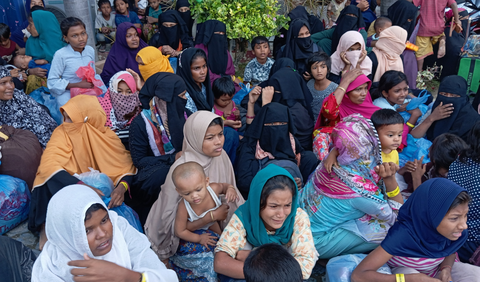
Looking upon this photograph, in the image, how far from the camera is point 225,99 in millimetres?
4742

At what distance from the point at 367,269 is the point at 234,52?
546 cm

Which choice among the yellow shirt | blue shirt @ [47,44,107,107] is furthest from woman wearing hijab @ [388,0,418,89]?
blue shirt @ [47,44,107,107]

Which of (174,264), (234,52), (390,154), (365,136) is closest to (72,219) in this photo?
(174,264)

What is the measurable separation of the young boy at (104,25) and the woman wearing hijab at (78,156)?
457 centimetres

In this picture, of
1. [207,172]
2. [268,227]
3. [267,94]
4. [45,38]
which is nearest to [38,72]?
→ [45,38]

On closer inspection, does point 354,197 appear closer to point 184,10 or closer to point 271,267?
point 271,267

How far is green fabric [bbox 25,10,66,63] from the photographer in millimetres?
5184

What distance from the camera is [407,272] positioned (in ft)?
7.82

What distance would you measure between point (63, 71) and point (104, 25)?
10.9ft

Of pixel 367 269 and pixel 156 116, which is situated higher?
pixel 156 116

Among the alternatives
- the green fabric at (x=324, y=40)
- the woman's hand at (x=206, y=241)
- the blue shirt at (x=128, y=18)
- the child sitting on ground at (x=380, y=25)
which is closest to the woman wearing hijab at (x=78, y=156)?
the woman's hand at (x=206, y=241)

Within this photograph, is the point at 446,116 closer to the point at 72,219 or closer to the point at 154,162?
the point at 154,162

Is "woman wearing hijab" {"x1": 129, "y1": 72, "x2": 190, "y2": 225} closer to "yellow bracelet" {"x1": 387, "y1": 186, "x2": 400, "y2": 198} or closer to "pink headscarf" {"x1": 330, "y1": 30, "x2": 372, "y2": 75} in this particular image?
"yellow bracelet" {"x1": 387, "y1": 186, "x2": 400, "y2": 198}

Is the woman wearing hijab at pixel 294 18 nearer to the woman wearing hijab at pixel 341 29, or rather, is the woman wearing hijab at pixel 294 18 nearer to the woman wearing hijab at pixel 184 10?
the woman wearing hijab at pixel 341 29
